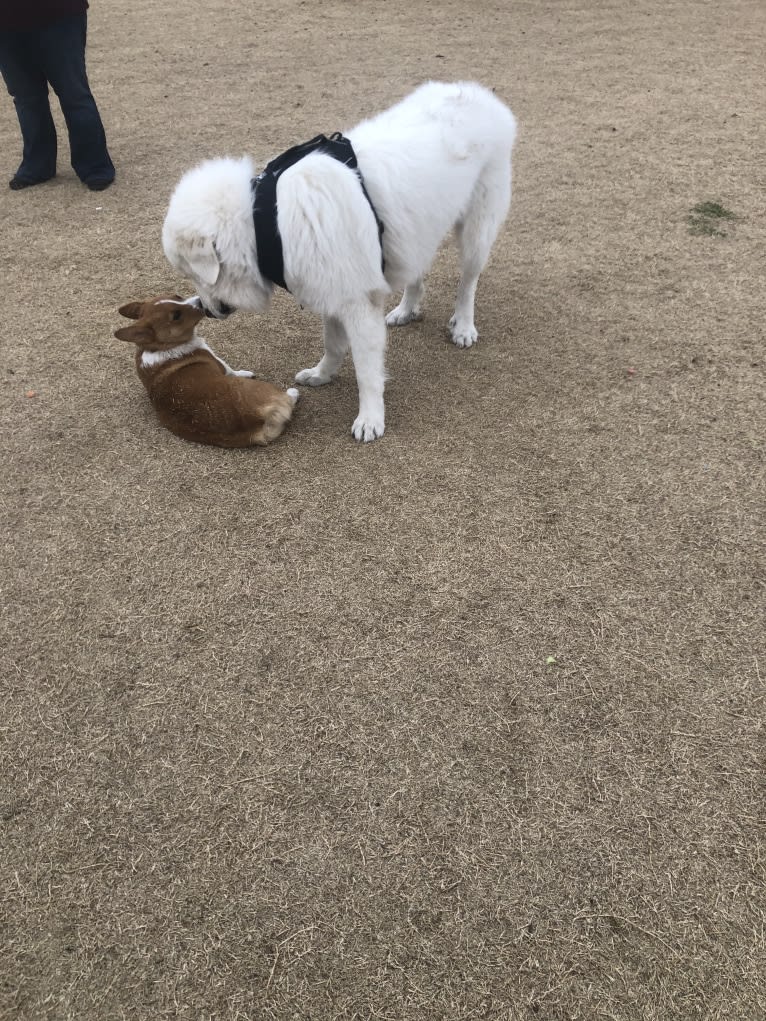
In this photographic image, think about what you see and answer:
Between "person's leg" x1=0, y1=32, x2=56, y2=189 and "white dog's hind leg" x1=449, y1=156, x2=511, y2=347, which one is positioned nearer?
"white dog's hind leg" x1=449, y1=156, x2=511, y2=347

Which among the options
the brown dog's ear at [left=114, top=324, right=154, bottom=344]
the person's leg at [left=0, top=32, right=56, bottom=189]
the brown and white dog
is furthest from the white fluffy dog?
the person's leg at [left=0, top=32, right=56, bottom=189]

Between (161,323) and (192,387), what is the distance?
0.97 ft

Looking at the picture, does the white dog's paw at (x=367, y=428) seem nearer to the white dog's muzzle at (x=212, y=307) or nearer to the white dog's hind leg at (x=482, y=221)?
the white dog's muzzle at (x=212, y=307)

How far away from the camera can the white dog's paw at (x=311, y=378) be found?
3.30 meters

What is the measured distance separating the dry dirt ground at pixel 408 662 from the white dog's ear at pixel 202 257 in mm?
754

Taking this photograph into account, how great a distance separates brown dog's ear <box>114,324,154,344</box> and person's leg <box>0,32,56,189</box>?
3296 millimetres

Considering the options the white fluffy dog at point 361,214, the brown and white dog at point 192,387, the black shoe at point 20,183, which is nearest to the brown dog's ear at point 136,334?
the brown and white dog at point 192,387

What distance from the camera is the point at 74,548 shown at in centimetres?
253

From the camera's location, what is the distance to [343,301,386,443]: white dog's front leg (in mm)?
2707

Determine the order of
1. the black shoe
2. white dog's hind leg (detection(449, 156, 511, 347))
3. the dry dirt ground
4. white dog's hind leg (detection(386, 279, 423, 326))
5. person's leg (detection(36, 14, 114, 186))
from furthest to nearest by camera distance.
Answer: the black shoe
person's leg (detection(36, 14, 114, 186))
white dog's hind leg (detection(386, 279, 423, 326))
white dog's hind leg (detection(449, 156, 511, 347))
the dry dirt ground

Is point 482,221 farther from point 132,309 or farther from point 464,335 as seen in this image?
point 132,309

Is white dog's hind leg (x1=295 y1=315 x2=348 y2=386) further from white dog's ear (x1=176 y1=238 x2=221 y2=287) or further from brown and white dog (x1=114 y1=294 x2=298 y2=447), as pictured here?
white dog's ear (x1=176 y1=238 x2=221 y2=287)

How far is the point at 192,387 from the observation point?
2.75 m

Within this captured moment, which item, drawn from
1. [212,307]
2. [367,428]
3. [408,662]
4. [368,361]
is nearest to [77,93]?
[212,307]
